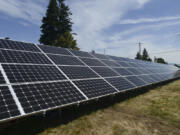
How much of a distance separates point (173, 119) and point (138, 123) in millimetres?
2435

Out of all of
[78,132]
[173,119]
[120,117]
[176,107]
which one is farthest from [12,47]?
[176,107]

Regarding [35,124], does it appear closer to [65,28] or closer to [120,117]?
[120,117]

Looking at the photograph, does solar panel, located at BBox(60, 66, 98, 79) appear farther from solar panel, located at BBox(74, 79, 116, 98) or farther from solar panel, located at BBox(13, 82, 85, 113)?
solar panel, located at BBox(13, 82, 85, 113)

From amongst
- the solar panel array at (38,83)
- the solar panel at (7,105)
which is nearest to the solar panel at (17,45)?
the solar panel array at (38,83)

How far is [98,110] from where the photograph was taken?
9484mm

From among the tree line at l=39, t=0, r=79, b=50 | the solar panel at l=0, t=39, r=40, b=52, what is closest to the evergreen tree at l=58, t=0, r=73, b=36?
the tree line at l=39, t=0, r=79, b=50

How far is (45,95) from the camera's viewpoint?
6789mm

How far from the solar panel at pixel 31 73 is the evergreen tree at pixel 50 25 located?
3519 centimetres

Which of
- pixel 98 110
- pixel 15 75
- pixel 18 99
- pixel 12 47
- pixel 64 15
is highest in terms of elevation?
pixel 64 15

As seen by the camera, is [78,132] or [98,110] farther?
[98,110]

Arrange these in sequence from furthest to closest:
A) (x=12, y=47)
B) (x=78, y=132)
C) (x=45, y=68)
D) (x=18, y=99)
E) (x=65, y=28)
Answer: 1. (x=65, y=28)
2. (x=12, y=47)
3. (x=45, y=68)
4. (x=78, y=132)
5. (x=18, y=99)

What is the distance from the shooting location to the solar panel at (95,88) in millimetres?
8586

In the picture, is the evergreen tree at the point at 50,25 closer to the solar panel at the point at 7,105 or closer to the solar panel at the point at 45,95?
the solar panel at the point at 45,95

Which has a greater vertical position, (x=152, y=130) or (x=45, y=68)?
(x=45, y=68)
